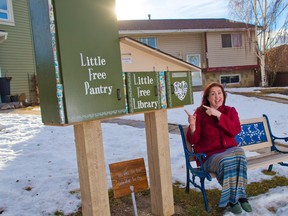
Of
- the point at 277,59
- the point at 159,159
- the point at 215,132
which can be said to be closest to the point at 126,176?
the point at 159,159

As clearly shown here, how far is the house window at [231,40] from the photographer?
22953mm

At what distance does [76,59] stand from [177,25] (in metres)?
21.0

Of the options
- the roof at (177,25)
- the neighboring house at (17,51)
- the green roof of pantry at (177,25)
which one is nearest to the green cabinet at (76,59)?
the neighboring house at (17,51)

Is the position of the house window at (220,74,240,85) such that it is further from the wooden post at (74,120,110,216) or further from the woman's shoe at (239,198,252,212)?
the wooden post at (74,120,110,216)

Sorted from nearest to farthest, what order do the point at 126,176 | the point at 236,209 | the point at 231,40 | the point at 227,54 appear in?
1. the point at 126,176
2. the point at 236,209
3. the point at 227,54
4. the point at 231,40

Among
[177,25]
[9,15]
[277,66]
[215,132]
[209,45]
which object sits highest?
[177,25]

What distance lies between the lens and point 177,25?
2241 cm

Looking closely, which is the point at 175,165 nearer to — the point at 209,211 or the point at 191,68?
the point at 209,211

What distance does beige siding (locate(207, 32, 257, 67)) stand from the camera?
22438 mm

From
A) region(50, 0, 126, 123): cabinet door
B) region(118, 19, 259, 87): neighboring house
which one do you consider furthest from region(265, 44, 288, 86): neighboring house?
region(50, 0, 126, 123): cabinet door

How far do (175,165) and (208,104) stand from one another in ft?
4.73

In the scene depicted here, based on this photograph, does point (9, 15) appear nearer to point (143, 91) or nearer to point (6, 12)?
point (6, 12)

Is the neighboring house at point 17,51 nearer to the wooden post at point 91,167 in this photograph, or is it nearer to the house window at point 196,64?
the house window at point 196,64

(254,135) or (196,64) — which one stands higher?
(196,64)
